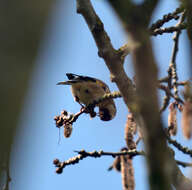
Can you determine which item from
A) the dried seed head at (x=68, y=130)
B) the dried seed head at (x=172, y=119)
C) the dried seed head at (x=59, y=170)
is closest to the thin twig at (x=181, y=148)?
the dried seed head at (x=172, y=119)

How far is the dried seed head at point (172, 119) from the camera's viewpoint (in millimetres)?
3967

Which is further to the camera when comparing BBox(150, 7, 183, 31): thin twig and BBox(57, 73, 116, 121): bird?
BBox(57, 73, 116, 121): bird

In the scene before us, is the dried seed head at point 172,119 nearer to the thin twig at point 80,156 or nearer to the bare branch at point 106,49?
the thin twig at point 80,156

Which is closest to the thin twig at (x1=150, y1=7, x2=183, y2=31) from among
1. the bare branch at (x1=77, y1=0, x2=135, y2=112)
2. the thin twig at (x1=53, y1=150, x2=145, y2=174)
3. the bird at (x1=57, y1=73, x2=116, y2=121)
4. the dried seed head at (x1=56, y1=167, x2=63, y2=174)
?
the bare branch at (x1=77, y1=0, x2=135, y2=112)

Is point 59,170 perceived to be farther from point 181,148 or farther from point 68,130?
point 181,148

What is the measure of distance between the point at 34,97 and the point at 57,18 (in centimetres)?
42

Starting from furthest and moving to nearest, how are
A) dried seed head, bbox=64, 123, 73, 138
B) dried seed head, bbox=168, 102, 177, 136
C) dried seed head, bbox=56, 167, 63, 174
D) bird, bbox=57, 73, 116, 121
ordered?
bird, bbox=57, 73, 116, 121, dried seed head, bbox=64, 123, 73, 138, dried seed head, bbox=168, 102, 177, 136, dried seed head, bbox=56, 167, 63, 174

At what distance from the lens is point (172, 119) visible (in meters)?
4.05

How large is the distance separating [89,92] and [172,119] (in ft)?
4.03

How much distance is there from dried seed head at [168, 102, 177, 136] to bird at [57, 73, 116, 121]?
97 cm

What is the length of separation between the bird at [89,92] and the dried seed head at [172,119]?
38.0 inches

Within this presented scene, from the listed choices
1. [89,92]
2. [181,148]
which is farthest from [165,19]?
[89,92]

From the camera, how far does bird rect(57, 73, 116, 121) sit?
479cm

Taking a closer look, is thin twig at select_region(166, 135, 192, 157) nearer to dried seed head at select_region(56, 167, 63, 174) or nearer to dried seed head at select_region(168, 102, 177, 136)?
dried seed head at select_region(168, 102, 177, 136)
